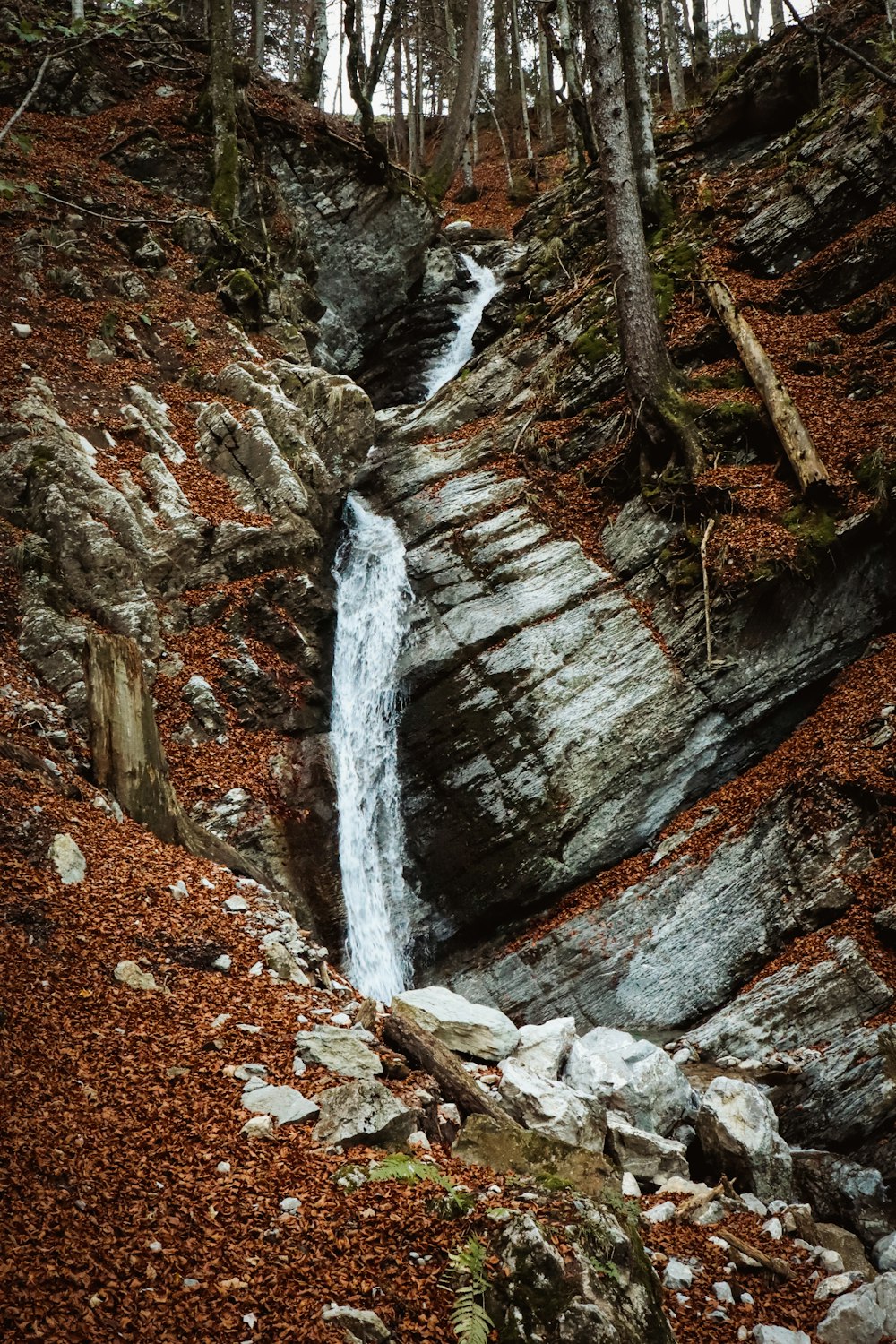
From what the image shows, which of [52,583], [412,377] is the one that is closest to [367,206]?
[412,377]

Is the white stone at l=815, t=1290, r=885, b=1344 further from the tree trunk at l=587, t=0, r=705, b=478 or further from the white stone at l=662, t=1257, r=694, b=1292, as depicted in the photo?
the tree trunk at l=587, t=0, r=705, b=478

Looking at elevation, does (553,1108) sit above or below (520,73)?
below

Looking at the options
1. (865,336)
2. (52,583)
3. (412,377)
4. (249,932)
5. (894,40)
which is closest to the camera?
(249,932)

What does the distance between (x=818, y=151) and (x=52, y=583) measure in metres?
14.5

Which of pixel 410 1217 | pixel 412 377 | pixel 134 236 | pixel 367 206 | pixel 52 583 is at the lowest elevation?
pixel 410 1217

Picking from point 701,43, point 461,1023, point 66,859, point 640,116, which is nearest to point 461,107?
point 701,43

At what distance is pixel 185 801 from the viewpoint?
898cm

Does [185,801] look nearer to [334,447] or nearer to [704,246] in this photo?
[334,447]

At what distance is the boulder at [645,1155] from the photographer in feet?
18.3

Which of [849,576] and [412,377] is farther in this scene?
[412,377]

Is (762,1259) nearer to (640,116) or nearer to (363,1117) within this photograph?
(363,1117)

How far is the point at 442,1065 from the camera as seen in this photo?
17.2ft

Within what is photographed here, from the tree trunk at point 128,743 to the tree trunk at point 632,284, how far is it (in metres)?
7.81

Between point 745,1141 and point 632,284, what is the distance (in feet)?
34.6
